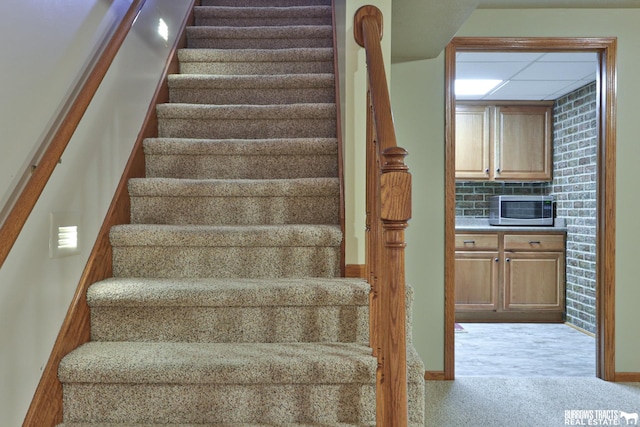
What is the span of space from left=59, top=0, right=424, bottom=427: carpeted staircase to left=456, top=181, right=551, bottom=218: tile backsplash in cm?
327

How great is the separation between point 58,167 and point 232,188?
74 cm

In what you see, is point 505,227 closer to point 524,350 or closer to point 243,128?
point 524,350

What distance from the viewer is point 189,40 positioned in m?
3.35

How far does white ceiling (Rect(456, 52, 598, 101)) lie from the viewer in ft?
13.4

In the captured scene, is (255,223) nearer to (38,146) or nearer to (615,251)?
(38,146)

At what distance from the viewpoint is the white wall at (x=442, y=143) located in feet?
11.0

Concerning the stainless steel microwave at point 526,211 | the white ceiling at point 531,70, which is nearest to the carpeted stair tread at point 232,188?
the white ceiling at point 531,70

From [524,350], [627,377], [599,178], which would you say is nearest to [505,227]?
[524,350]

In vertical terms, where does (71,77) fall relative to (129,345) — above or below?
above

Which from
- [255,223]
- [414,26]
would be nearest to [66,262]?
[255,223]

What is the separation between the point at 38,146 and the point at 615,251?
3.30m

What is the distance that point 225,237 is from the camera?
203 cm

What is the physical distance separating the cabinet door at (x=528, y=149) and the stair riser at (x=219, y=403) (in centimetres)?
444

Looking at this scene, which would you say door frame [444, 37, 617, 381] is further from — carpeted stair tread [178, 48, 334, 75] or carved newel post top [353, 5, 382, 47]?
carved newel post top [353, 5, 382, 47]
